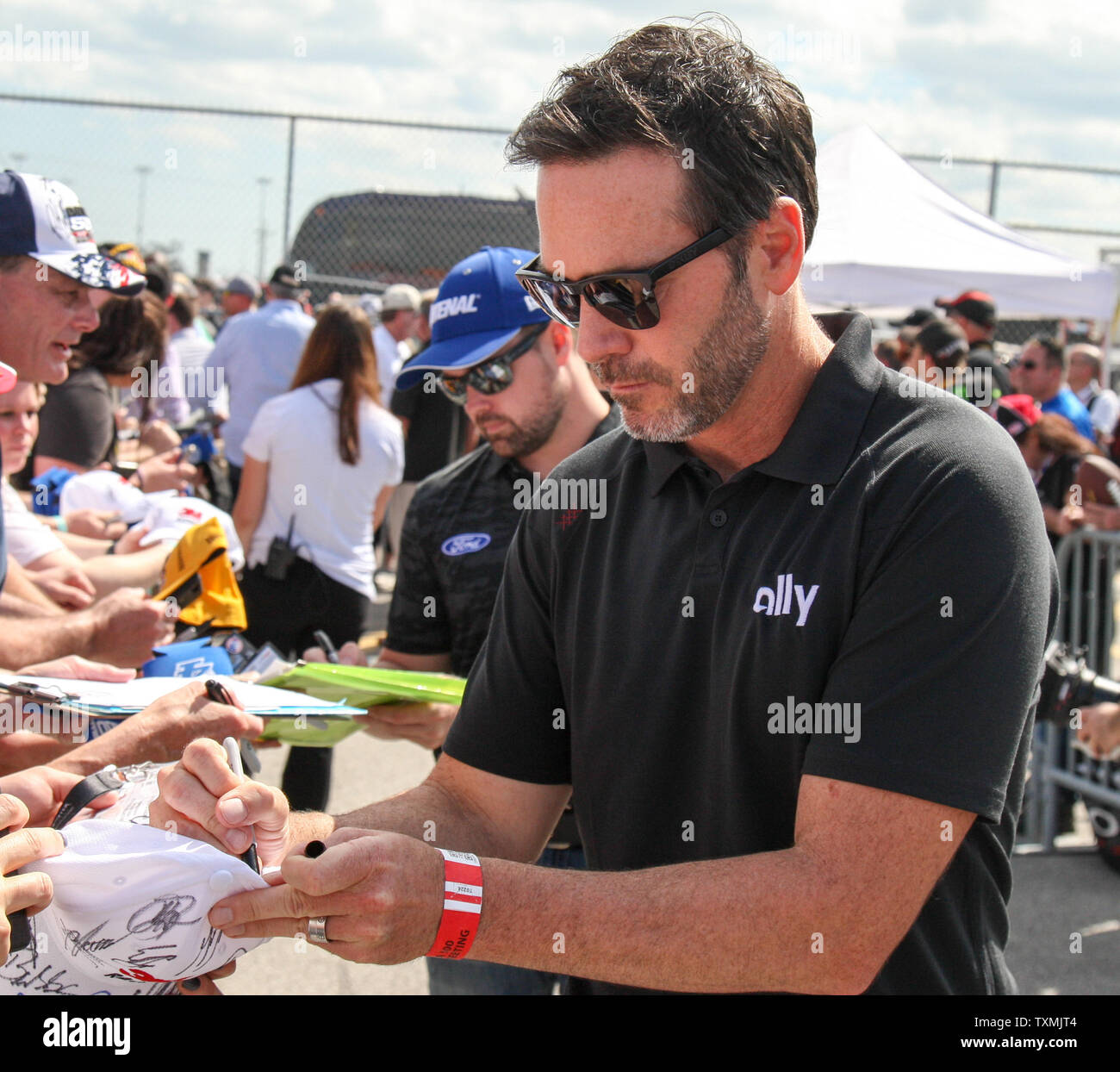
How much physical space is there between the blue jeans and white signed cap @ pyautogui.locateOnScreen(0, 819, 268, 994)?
127 centimetres

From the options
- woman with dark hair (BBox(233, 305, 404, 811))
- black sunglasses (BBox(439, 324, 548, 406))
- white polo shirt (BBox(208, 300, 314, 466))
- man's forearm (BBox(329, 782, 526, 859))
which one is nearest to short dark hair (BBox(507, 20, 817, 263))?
man's forearm (BBox(329, 782, 526, 859))

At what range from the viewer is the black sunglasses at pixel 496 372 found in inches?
124

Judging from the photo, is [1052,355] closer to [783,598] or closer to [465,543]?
→ [465,543]

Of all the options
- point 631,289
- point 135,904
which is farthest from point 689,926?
point 631,289

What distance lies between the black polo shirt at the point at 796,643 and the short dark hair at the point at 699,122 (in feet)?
0.98

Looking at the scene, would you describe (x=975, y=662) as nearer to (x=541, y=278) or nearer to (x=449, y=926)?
(x=449, y=926)

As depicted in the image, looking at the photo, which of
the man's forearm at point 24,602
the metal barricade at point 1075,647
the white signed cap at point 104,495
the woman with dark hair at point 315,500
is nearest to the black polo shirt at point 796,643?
the man's forearm at point 24,602

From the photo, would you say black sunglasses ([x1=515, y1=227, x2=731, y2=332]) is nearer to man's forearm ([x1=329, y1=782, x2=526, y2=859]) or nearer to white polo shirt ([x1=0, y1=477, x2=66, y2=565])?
man's forearm ([x1=329, y1=782, x2=526, y2=859])

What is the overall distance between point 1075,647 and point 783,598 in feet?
15.2

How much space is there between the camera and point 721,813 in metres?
1.79

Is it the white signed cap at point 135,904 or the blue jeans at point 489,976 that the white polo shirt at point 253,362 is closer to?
the blue jeans at point 489,976

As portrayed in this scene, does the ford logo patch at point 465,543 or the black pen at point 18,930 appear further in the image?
the ford logo patch at point 465,543

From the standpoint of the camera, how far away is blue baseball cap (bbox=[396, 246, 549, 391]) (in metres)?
3.18

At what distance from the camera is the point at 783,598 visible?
169cm
